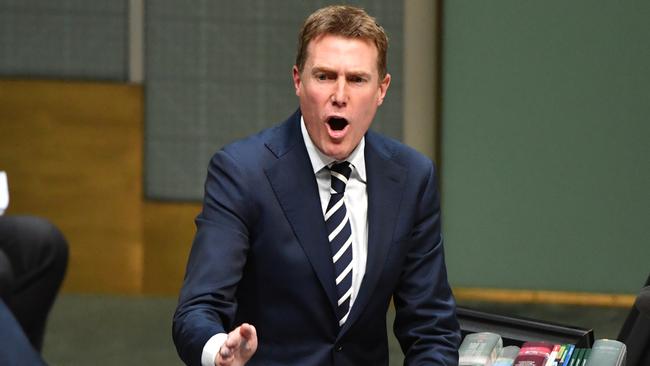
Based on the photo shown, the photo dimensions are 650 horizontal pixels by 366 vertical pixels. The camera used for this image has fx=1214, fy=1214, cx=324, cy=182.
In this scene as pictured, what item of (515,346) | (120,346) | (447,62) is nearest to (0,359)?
(515,346)

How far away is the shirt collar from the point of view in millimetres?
1963

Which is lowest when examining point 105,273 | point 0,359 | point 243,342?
point 105,273

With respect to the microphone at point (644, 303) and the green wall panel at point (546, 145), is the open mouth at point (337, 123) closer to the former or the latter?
the microphone at point (644, 303)

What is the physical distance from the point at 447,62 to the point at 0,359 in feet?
13.8

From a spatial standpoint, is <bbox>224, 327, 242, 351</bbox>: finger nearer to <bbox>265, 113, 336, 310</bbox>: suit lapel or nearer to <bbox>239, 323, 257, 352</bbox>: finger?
<bbox>239, 323, 257, 352</bbox>: finger

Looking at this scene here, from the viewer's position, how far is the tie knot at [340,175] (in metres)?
1.96

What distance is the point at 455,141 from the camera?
16.3ft

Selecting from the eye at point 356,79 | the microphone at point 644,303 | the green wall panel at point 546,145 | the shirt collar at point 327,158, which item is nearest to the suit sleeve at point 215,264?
the shirt collar at point 327,158

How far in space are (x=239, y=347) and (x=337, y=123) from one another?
571mm

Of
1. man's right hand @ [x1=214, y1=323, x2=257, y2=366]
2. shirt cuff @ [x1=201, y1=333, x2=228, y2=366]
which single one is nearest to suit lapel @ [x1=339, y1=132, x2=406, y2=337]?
shirt cuff @ [x1=201, y1=333, x2=228, y2=366]

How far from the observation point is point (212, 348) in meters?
1.70

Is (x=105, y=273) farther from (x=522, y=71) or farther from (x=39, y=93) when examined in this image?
(x=522, y=71)

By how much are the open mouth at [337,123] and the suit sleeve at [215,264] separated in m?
0.17

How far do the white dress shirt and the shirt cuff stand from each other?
29 centimetres
